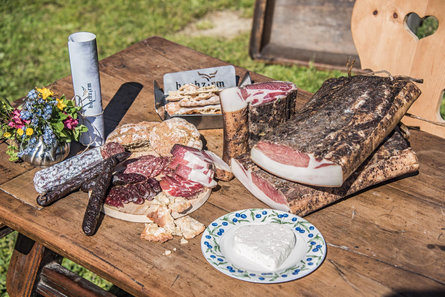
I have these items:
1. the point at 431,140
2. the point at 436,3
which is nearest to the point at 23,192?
the point at 431,140

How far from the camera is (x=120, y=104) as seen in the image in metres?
3.23

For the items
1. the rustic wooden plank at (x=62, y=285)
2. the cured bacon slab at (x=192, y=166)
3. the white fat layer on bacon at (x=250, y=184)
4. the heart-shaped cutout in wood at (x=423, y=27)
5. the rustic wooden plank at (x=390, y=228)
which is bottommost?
the rustic wooden plank at (x=62, y=285)

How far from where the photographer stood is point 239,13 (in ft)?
24.6

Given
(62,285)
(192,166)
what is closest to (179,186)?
(192,166)

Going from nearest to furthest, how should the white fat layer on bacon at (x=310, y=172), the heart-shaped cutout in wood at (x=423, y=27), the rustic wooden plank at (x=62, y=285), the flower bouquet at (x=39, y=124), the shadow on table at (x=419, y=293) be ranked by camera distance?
1. the shadow on table at (x=419, y=293)
2. the white fat layer on bacon at (x=310, y=172)
3. the flower bouquet at (x=39, y=124)
4. the rustic wooden plank at (x=62, y=285)
5. the heart-shaped cutout in wood at (x=423, y=27)

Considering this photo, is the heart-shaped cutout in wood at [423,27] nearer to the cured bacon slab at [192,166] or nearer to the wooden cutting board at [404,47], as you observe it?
the wooden cutting board at [404,47]

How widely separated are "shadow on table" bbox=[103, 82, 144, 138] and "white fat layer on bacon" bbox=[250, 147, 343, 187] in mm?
1051

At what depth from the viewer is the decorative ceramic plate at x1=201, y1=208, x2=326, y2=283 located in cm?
202

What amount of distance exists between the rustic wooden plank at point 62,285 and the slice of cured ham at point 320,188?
976 mm

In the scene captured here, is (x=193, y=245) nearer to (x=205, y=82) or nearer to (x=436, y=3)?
(x=205, y=82)

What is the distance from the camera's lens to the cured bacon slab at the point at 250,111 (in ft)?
8.42

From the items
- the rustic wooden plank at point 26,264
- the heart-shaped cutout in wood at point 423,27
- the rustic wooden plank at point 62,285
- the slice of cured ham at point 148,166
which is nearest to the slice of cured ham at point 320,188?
the slice of cured ham at point 148,166

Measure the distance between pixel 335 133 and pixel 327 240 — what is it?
49 cm

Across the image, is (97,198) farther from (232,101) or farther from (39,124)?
(232,101)
